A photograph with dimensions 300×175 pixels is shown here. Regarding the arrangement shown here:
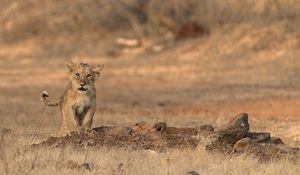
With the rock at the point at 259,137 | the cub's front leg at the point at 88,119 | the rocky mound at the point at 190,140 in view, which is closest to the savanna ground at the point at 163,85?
the rocky mound at the point at 190,140

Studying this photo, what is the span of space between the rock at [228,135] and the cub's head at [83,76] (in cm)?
183

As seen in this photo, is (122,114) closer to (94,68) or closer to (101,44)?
(94,68)

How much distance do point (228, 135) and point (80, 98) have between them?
203 centimetres

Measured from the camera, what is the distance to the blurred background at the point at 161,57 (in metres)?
20.1

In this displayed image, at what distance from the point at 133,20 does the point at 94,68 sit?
88.3 ft

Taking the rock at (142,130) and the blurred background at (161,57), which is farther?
the blurred background at (161,57)

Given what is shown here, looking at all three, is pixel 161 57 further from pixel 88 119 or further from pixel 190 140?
pixel 190 140

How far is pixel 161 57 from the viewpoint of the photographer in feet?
112

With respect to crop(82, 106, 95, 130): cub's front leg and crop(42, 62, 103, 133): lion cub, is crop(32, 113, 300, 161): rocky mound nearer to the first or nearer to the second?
crop(82, 106, 95, 130): cub's front leg

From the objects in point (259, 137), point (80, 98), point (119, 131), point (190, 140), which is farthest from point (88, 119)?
point (259, 137)

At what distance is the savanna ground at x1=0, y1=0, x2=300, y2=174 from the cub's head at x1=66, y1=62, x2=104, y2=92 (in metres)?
1.02

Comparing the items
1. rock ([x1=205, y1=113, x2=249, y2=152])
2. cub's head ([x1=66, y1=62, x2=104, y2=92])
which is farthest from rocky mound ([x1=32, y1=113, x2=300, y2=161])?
cub's head ([x1=66, y1=62, x2=104, y2=92])

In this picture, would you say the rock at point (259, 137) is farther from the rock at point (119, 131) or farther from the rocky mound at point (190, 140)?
the rock at point (119, 131)

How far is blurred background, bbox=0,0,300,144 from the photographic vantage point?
66.1 ft
